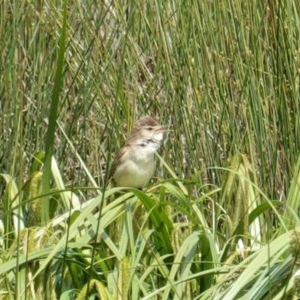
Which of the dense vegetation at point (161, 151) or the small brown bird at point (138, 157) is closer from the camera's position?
the dense vegetation at point (161, 151)

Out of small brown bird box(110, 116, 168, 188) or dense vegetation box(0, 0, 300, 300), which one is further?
small brown bird box(110, 116, 168, 188)

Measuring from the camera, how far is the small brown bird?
4031 mm

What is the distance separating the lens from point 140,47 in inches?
172

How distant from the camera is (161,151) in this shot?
169 inches

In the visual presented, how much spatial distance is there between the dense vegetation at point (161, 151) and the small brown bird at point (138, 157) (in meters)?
0.06

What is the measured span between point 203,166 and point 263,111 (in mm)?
357

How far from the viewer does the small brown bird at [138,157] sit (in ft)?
13.2

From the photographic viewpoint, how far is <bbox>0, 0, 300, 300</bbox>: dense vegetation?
8.62 ft

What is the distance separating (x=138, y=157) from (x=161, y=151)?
0.10m

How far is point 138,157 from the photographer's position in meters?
4.30

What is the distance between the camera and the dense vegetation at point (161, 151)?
263 cm

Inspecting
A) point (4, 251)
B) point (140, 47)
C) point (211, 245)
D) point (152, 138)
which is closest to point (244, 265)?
point (211, 245)

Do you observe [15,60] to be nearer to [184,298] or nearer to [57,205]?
[57,205]

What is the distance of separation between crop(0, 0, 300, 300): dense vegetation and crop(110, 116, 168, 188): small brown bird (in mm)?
60
